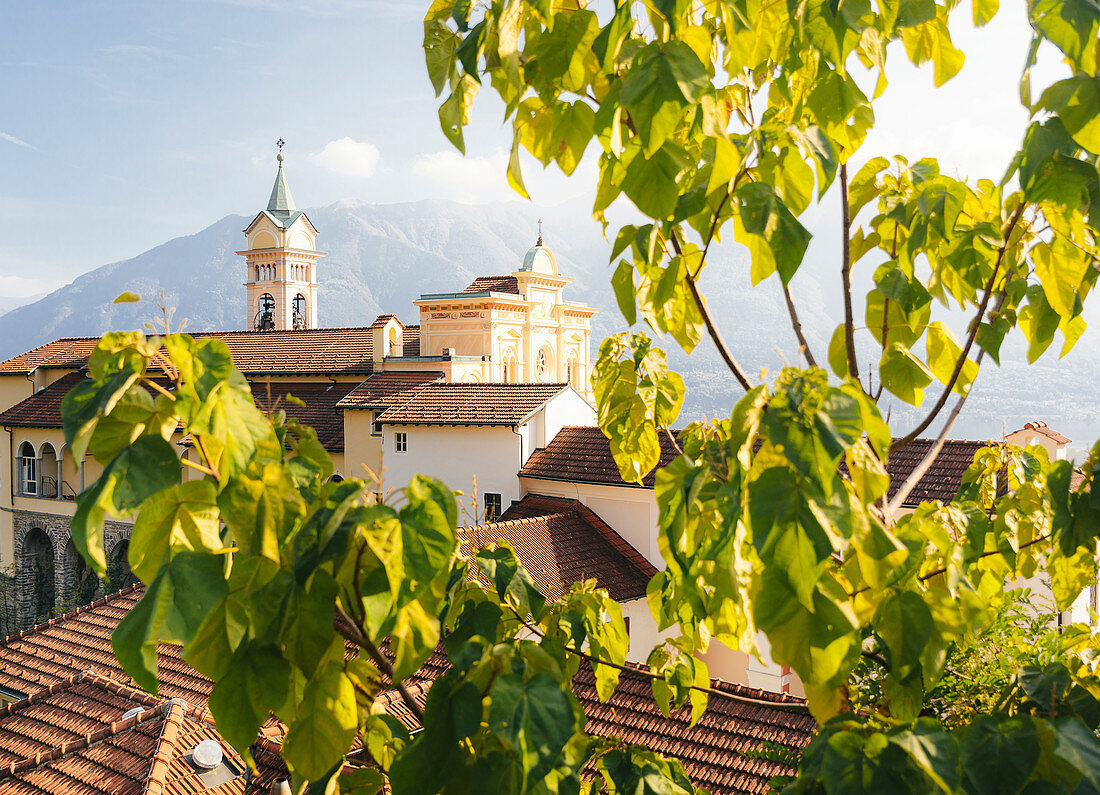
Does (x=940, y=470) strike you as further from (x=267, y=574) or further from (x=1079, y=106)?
(x=267, y=574)

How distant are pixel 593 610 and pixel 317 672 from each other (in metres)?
0.94

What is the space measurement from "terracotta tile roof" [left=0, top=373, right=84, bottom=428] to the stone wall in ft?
10.1

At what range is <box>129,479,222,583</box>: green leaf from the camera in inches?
45.2

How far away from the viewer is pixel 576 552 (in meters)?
16.0

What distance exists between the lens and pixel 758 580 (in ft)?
3.74

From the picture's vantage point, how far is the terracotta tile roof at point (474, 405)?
Result: 19.5 metres

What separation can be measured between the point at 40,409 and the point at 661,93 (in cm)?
3438

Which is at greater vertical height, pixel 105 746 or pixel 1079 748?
pixel 1079 748

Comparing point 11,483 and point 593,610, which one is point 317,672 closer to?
point 593,610

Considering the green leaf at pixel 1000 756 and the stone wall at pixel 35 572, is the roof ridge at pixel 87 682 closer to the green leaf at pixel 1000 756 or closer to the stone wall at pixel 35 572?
the green leaf at pixel 1000 756

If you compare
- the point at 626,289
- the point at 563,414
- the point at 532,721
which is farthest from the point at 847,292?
the point at 563,414

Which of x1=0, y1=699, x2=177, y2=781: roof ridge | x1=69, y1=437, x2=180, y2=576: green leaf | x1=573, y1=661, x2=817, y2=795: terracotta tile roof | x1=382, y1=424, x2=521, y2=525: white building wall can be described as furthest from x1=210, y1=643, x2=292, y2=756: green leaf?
x1=382, y1=424, x2=521, y2=525: white building wall

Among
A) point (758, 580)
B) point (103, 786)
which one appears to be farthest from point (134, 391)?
point (103, 786)

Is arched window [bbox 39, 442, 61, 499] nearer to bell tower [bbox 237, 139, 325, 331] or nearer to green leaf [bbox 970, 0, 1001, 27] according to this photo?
bell tower [bbox 237, 139, 325, 331]
